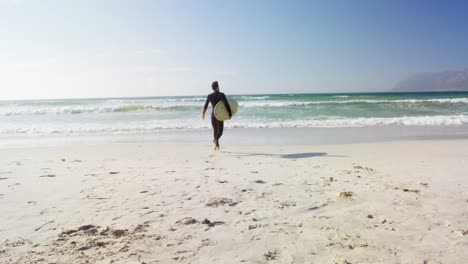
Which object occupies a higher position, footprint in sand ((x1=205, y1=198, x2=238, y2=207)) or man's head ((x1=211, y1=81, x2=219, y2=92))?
man's head ((x1=211, y1=81, x2=219, y2=92))

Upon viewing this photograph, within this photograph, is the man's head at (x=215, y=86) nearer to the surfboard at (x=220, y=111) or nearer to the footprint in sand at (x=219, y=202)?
the surfboard at (x=220, y=111)

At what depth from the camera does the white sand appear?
2643mm

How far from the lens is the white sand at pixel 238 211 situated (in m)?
2.64

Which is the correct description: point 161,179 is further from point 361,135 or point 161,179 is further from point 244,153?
point 361,135

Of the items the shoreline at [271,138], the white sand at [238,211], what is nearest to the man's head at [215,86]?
the shoreline at [271,138]

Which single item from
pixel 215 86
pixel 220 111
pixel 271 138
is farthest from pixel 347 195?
pixel 271 138

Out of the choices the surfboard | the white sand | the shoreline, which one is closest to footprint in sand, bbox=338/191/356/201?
the white sand

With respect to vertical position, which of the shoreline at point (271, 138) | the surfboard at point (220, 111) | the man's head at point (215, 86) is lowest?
the shoreline at point (271, 138)

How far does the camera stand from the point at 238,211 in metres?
3.62

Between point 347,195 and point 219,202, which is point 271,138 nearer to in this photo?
point 347,195

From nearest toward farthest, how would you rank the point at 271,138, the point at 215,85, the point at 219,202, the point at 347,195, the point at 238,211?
the point at 238,211 → the point at 219,202 → the point at 347,195 → the point at 215,85 → the point at 271,138

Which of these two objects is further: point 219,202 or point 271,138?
point 271,138

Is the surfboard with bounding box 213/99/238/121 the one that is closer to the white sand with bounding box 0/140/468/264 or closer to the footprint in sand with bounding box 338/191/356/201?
the white sand with bounding box 0/140/468/264

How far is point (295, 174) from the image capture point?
5.39 meters
